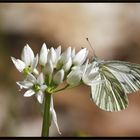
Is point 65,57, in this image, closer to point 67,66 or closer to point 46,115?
point 67,66

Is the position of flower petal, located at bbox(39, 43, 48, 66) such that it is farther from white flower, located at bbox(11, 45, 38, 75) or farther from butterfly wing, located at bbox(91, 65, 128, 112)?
butterfly wing, located at bbox(91, 65, 128, 112)

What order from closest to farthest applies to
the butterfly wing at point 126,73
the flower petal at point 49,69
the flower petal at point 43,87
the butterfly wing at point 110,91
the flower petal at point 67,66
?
the flower petal at point 43,87
the flower petal at point 49,69
the flower petal at point 67,66
the butterfly wing at point 110,91
the butterfly wing at point 126,73

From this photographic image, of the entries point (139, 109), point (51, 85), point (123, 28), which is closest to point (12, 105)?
point (139, 109)

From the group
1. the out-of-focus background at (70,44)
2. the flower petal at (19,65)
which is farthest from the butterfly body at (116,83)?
the out-of-focus background at (70,44)

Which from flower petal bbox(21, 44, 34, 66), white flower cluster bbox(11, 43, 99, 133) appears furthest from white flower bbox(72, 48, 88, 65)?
flower petal bbox(21, 44, 34, 66)

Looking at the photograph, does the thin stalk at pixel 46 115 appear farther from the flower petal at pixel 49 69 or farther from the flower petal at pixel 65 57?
the flower petal at pixel 65 57

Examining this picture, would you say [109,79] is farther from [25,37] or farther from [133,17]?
[133,17]
